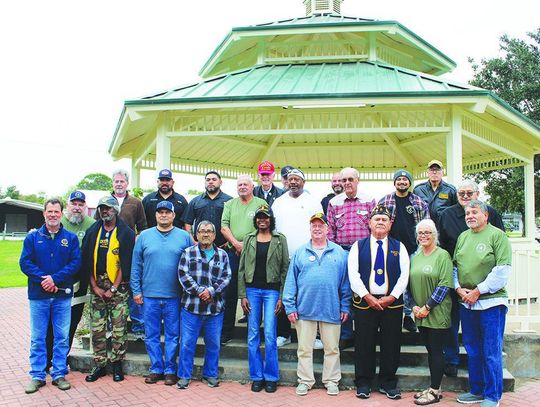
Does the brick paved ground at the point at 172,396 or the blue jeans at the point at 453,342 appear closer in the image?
the brick paved ground at the point at 172,396

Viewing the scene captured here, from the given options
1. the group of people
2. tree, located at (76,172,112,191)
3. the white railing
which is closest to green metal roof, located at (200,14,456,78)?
the white railing

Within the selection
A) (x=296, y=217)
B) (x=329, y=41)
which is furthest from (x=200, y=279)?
(x=329, y=41)

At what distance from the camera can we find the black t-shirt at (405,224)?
17.6 ft

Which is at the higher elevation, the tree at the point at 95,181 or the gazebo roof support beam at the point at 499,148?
the tree at the point at 95,181

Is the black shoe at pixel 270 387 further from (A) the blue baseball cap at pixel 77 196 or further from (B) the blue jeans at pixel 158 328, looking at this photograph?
(A) the blue baseball cap at pixel 77 196

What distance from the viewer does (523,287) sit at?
302 inches

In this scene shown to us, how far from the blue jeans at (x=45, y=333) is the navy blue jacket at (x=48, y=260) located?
0.38 feet

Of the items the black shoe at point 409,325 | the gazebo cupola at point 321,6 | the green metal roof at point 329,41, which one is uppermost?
the gazebo cupola at point 321,6

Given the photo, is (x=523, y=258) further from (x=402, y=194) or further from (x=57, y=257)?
(x=57, y=257)

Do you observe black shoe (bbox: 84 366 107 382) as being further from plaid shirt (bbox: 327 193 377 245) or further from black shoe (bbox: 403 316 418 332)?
black shoe (bbox: 403 316 418 332)

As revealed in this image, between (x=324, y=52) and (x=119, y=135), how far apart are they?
192 inches

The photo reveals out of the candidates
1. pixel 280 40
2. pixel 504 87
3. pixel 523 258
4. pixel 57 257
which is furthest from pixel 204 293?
pixel 504 87

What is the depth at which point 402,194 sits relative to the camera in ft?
17.7

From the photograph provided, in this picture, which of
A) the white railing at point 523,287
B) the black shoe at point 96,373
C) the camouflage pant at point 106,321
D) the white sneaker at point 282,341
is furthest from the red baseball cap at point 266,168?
the white railing at point 523,287
